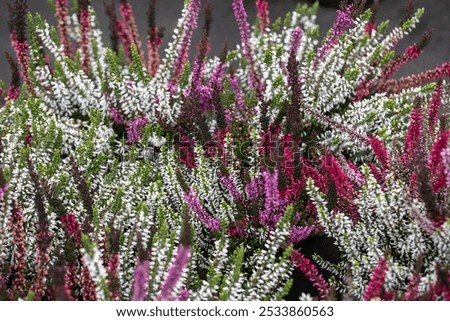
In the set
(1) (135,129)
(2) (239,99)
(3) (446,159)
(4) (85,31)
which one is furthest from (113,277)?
(4) (85,31)

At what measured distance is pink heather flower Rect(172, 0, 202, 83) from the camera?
2.39 meters

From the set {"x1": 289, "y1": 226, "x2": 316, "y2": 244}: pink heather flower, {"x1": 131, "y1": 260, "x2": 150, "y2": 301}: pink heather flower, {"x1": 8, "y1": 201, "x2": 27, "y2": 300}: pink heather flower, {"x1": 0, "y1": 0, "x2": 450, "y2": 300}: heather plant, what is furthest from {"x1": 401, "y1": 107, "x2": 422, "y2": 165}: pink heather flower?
{"x1": 8, "y1": 201, "x2": 27, "y2": 300}: pink heather flower

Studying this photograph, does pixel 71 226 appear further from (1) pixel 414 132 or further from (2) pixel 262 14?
(2) pixel 262 14

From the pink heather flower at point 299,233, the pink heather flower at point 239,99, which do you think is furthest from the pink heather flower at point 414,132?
the pink heather flower at point 239,99

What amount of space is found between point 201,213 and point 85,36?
1073mm

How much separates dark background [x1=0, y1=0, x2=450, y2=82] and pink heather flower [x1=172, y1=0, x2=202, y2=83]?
178 cm

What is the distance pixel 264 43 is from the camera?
8.67 feet

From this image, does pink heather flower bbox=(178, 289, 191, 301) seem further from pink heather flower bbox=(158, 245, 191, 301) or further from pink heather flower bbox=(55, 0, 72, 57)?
pink heather flower bbox=(55, 0, 72, 57)

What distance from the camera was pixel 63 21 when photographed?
2643 mm

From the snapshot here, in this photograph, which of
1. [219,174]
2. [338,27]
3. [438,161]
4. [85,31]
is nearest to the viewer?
[438,161]

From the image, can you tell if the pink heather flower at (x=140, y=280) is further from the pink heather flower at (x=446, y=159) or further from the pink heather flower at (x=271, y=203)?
the pink heather flower at (x=446, y=159)

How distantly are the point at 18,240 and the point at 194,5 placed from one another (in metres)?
1.19
